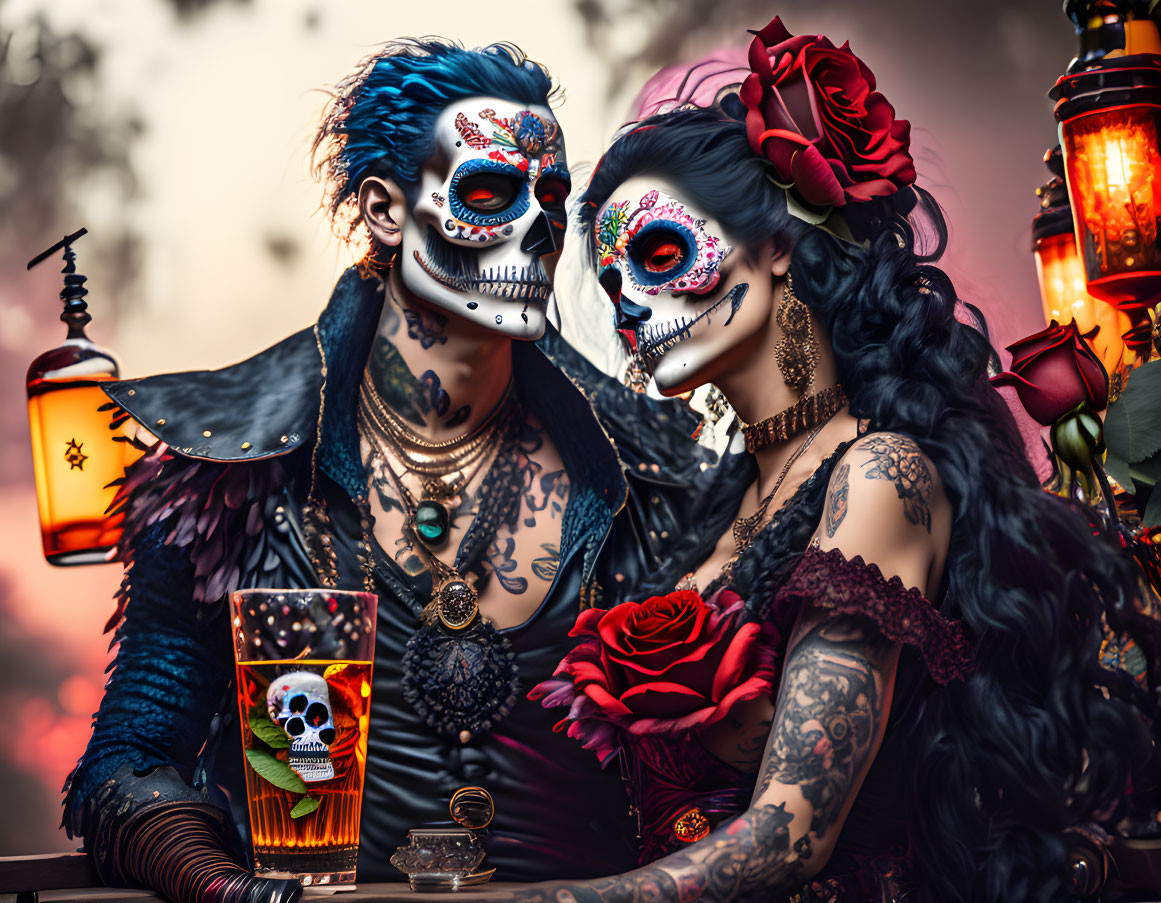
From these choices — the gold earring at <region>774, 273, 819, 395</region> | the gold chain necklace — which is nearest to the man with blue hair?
the gold chain necklace

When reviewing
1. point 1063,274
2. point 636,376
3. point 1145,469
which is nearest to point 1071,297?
point 1063,274

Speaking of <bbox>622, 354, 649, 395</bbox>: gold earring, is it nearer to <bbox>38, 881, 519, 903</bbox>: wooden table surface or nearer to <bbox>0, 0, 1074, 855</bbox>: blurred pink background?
<bbox>38, 881, 519, 903</bbox>: wooden table surface

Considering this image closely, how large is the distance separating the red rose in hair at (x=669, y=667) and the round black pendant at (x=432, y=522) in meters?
0.42

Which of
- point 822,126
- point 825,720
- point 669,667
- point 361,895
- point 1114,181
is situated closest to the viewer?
point 361,895

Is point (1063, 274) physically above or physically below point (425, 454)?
above

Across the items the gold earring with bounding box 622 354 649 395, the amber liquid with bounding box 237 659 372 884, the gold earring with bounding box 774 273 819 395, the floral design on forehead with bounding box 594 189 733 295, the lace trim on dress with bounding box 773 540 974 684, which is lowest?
the amber liquid with bounding box 237 659 372 884

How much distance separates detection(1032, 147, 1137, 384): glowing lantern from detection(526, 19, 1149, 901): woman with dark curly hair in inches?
25.9

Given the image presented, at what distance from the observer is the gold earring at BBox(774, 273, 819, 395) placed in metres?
1.69

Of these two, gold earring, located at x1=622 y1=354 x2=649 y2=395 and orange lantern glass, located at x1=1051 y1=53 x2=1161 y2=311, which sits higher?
orange lantern glass, located at x1=1051 y1=53 x2=1161 y2=311

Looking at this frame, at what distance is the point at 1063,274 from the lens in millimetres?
2320

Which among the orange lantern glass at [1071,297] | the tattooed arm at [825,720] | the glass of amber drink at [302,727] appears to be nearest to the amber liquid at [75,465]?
the glass of amber drink at [302,727]

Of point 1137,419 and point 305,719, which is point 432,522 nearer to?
point 305,719

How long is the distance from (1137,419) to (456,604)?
97 centimetres

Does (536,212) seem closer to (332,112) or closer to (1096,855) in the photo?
(332,112)
